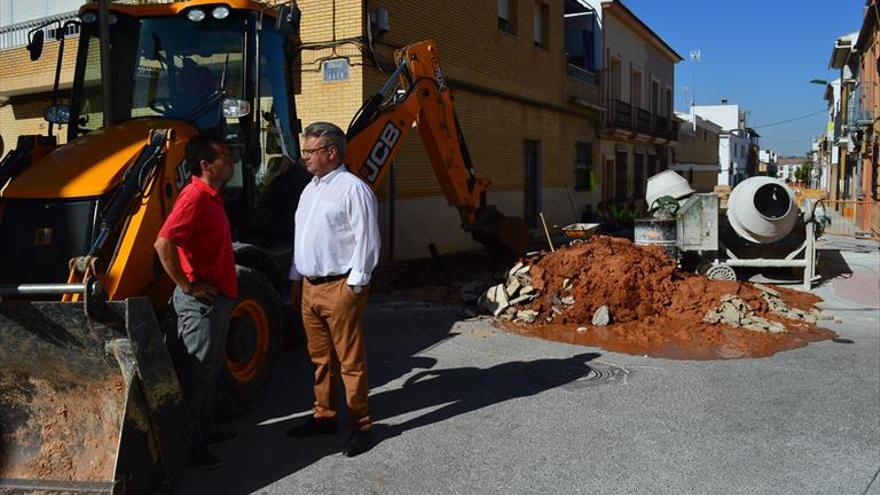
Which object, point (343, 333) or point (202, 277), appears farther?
point (343, 333)

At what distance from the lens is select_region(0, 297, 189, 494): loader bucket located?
3.70m

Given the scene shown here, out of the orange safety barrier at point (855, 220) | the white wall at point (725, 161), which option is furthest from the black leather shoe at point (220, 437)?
the white wall at point (725, 161)

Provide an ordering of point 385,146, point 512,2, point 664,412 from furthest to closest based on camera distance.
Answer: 1. point 512,2
2. point 385,146
3. point 664,412

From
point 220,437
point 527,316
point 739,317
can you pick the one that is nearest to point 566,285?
point 527,316

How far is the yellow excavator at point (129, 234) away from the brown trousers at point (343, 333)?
68cm

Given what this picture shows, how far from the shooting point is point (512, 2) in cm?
1845

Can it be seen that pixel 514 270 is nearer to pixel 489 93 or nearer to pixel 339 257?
pixel 339 257

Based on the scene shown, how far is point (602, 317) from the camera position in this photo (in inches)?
338

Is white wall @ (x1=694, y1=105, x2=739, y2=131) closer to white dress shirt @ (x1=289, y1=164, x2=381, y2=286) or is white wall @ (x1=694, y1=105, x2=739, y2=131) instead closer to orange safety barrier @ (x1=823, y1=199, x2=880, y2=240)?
orange safety barrier @ (x1=823, y1=199, x2=880, y2=240)

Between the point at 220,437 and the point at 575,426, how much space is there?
2403 millimetres

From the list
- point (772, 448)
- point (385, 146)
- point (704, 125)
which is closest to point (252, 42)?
point (385, 146)

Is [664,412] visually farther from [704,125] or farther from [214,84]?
[704,125]

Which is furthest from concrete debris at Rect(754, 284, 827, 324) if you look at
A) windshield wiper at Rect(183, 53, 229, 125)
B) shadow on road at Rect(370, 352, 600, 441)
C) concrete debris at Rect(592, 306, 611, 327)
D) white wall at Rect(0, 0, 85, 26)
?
white wall at Rect(0, 0, 85, 26)

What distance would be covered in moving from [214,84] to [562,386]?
12.4 ft
